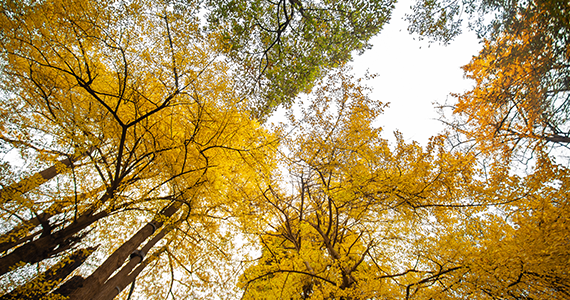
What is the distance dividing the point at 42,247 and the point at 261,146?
424 cm

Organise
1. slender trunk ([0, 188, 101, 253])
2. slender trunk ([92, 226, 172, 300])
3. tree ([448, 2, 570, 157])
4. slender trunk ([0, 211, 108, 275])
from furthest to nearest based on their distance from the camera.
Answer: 1. slender trunk ([92, 226, 172, 300])
2. slender trunk ([0, 188, 101, 253])
3. slender trunk ([0, 211, 108, 275])
4. tree ([448, 2, 570, 157])

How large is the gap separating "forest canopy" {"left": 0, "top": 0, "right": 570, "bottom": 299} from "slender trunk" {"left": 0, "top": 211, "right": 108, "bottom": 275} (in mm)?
23

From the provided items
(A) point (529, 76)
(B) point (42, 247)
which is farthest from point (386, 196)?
(B) point (42, 247)

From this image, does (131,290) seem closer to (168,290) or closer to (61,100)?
(168,290)

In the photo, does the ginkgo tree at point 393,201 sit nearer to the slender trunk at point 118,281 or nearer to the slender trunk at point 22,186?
the slender trunk at point 118,281

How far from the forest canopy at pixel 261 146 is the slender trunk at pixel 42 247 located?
0.02 metres

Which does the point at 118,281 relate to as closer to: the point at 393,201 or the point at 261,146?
the point at 261,146

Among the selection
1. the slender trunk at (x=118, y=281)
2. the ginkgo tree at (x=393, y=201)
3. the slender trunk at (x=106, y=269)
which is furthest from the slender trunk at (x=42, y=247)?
the ginkgo tree at (x=393, y=201)

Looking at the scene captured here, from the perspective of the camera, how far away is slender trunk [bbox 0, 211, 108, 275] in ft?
9.18

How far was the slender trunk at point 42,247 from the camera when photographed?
2.80 metres

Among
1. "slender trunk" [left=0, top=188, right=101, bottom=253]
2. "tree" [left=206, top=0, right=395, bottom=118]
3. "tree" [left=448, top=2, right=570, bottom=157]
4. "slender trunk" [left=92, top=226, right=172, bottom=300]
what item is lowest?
"slender trunk" [left=92, top=226, right=172, bottom=300]

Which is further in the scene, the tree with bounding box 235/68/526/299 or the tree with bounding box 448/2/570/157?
the tree with bounding box 235/68/526/299

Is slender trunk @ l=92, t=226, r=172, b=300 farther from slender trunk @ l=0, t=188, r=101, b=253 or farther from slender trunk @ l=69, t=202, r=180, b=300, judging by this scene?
slender trunk @ l=0, t=188, r=101, b=253

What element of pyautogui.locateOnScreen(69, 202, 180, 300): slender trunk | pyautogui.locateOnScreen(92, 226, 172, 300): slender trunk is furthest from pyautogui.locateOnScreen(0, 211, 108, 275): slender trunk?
pyautogui.locateOnScreen(92, 226, 172, 300): slender trunk
